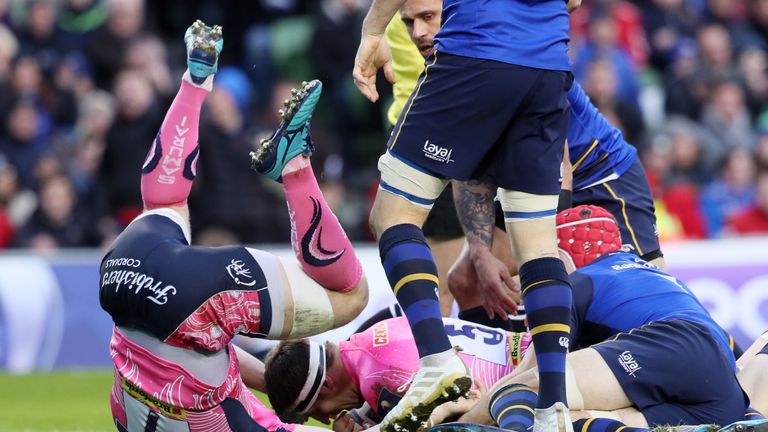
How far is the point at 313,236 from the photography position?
578cm

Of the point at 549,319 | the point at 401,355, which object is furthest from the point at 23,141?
the point at 549,319

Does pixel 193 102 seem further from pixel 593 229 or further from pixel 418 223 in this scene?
pixel 593 229

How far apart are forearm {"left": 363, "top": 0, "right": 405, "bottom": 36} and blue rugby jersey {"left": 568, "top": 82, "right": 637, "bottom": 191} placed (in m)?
1.57

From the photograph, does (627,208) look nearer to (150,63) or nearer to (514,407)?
(514,407)

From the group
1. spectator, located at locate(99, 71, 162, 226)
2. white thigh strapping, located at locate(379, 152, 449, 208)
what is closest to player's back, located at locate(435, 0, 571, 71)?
white thigh strapping, located at locate(379, 152, 449, 208)

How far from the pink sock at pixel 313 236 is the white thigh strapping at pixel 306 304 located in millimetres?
50

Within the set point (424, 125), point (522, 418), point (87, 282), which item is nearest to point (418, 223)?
point (424, 125)

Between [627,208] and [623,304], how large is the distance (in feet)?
4.20

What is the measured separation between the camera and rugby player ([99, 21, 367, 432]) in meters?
5.39

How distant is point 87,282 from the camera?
11.3m

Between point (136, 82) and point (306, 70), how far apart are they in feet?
6.94

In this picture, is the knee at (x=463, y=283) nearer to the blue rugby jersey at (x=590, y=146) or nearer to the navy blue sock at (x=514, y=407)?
the blue rugby jersey at (x=590, y=146)

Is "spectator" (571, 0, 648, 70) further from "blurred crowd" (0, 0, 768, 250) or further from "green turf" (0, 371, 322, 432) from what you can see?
"green turf" (0, 371, 322, 432)

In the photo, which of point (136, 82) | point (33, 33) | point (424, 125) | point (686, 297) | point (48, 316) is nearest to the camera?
point (424, 125)
